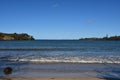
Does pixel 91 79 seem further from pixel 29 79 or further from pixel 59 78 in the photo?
pixel 29 79

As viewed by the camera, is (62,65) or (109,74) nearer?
(109,74)

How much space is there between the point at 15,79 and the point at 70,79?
7.84 ft

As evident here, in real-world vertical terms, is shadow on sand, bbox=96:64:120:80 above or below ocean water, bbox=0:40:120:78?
below

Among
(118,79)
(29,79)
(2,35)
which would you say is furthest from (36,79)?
(2,35)

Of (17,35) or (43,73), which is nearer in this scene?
(43,73)

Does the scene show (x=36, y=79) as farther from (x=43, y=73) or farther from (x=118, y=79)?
(x=118, y=79)

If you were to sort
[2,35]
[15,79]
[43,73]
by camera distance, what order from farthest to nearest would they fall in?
[2,35], [43,73], [15,79]

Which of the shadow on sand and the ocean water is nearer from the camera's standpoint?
the shadow on sand

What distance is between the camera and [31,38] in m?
182

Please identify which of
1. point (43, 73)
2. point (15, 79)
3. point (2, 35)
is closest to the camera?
point (15, 79)

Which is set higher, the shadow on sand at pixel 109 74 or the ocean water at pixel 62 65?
the ocean water at pixel 62 65

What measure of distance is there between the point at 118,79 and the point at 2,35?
16745 centimetres

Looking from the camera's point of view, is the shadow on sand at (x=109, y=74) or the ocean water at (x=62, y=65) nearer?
the shadow on sand at (x=109, y=74)

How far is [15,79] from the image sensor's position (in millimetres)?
12008
